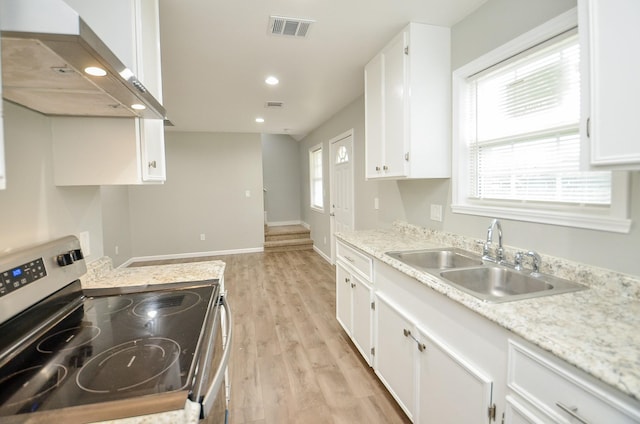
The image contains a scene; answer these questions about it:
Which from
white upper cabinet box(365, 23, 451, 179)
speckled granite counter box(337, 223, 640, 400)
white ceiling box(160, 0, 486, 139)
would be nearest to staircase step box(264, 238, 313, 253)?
white ceiling box(160, 0, 486, 139)

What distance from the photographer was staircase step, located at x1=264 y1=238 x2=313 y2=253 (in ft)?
21.0

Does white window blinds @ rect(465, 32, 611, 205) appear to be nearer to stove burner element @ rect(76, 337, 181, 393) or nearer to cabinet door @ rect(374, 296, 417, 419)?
cabinet door @ rect(374, 296, 417, 419)

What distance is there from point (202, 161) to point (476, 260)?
5.40 meters

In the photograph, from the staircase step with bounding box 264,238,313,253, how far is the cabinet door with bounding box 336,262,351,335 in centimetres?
367

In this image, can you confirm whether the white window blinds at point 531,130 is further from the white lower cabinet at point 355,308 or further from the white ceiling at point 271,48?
the white lower cabinet at point 355,308

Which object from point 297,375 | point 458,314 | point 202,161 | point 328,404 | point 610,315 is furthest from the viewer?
point 202,161

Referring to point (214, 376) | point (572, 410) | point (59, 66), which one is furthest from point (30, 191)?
point (572, 410)

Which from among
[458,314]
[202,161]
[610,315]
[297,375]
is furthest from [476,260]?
[202,161]

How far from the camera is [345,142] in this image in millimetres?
4625

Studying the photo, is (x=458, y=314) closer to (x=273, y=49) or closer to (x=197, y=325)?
(x=197, y=325)

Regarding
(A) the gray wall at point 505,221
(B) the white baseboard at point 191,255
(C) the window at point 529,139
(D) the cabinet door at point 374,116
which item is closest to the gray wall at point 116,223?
(B) the white baseboard at point 191,255

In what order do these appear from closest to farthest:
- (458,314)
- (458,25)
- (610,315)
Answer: (610,315) < (458,314) < (458,25)

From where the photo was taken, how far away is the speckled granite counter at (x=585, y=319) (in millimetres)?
783

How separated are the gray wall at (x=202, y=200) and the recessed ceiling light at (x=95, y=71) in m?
5.35
